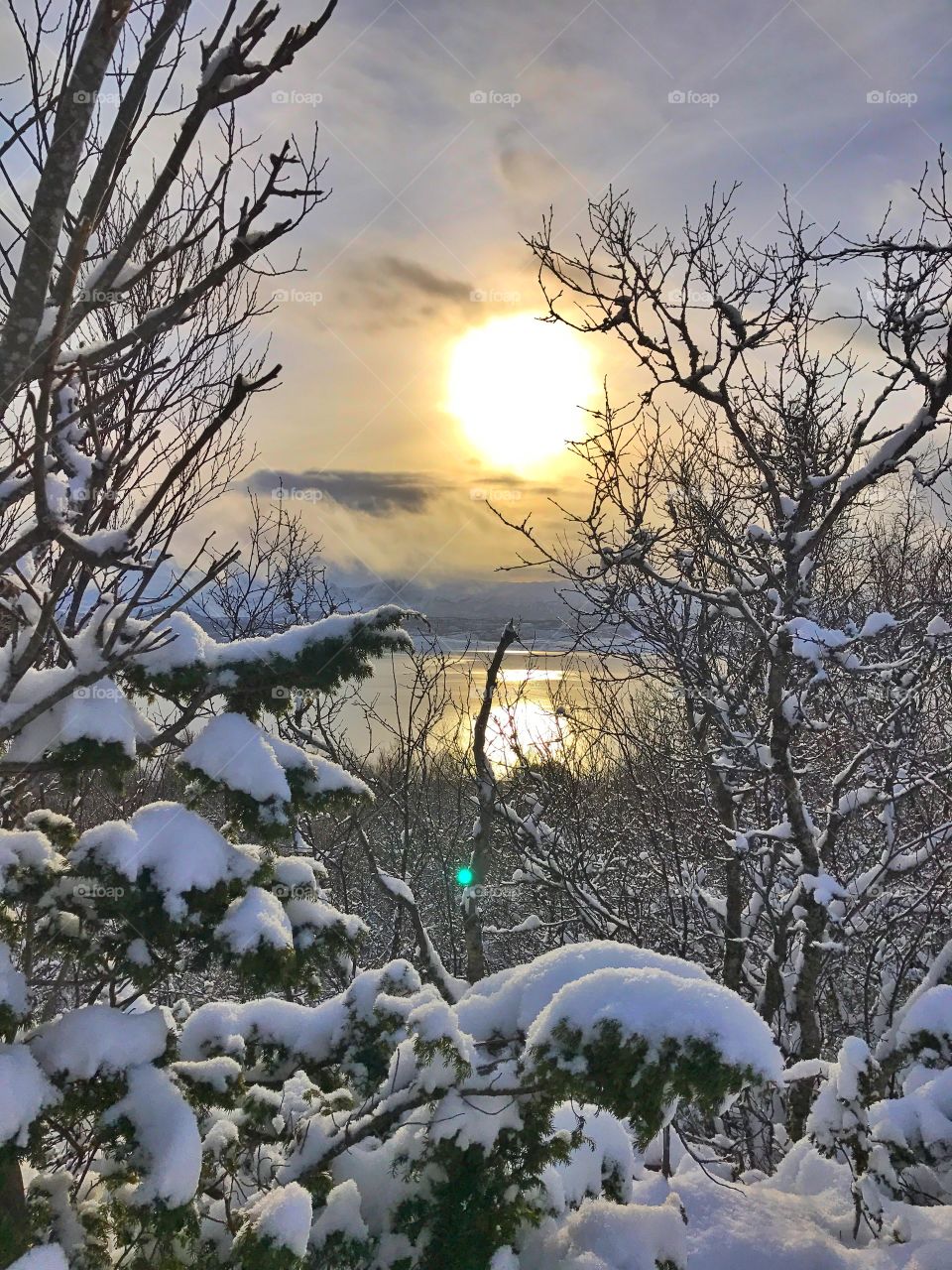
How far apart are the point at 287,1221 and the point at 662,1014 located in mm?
1149

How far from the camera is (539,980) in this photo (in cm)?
230

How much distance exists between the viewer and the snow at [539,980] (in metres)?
2.20

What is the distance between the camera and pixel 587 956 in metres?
2.27

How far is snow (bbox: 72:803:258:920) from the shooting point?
208 centimetres

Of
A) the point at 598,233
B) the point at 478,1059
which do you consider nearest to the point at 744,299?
the point at 598,233

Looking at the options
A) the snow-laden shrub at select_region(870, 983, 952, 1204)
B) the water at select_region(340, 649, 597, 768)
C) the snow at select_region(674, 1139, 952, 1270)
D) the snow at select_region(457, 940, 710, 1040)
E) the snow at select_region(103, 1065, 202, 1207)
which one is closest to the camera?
the snow at select_region(103, 1065, 202, 1207)

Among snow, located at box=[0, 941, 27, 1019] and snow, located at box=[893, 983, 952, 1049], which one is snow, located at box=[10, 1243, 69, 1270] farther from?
snow, located at box=[893, 983, 952, 1049]

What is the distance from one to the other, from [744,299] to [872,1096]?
5723 mm

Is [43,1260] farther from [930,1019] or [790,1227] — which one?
[930,1019]

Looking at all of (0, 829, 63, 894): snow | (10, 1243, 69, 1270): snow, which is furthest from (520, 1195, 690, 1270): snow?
(0, 829, 63, 894): snow

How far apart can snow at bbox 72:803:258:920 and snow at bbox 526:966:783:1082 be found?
1018 mm

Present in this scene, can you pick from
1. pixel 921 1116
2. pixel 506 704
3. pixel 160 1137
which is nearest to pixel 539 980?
pixel 160 1137

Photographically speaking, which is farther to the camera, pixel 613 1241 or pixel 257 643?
pixel 257 643
